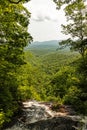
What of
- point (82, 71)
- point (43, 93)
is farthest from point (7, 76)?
point (43, 93)

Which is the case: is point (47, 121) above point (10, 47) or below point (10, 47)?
below

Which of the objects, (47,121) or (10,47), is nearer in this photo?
(10,47)

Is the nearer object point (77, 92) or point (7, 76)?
point (7, 76)

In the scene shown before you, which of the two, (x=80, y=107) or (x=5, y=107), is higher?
(x=5, y=107)

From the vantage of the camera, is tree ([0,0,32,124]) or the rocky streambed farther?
the rocky streambed

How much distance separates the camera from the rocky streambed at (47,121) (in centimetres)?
2764

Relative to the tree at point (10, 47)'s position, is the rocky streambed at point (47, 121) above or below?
below

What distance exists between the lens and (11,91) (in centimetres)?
2495

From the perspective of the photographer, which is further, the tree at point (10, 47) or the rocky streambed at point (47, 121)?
the rocky streambed at point (47, 121)

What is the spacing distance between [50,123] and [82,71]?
6.54m

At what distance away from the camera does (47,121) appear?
28203 mm

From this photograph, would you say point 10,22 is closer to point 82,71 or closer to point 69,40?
point 82,71

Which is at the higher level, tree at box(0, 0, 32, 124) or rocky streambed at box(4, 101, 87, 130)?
tree at box(0, 0, 32, 124)

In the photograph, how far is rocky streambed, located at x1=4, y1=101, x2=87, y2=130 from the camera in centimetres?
2764
